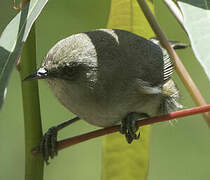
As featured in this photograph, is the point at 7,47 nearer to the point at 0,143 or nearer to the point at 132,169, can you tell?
the point at 132,169

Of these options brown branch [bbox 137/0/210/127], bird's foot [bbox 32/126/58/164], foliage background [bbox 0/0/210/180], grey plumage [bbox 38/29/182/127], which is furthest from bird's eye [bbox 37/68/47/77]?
foliage background [bbox 0/0/210/180]

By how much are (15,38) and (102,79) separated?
83cm

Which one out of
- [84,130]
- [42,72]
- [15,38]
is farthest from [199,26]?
[84,130]

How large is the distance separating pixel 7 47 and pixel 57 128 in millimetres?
872

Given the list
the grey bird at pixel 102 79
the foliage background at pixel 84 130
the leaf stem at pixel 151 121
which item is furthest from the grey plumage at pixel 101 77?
the leaf stem at pixel 151 121

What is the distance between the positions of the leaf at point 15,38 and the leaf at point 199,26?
14.9 inches

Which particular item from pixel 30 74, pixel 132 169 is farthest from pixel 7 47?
pixel 132 169

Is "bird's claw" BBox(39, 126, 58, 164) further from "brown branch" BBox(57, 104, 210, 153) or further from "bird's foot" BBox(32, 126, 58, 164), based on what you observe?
"brown branch" BBox(57, 104, 210, 153)

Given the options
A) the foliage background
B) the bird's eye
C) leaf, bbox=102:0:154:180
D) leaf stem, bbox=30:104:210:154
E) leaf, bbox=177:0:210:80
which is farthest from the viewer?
the foliage background

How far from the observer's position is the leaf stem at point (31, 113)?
134cm

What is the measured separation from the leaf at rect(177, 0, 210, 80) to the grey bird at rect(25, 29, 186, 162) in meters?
0.71

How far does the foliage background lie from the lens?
257 cm

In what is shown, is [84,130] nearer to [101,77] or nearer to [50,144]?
[101,77]

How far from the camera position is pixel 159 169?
2.58 metres
